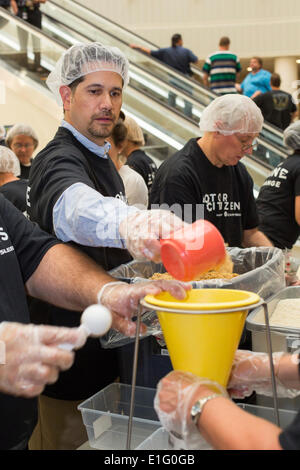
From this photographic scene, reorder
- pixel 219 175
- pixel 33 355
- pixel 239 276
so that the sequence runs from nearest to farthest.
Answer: pixel 33 355 < pixel 239 276 < pixel 219 175

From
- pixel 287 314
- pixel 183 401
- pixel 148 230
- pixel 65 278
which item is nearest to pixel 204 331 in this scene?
pixel 183 401

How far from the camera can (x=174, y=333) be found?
1.26 meters

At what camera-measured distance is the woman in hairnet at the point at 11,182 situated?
12.4 feet

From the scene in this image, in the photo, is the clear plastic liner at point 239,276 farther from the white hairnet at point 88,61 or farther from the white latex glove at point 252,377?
the white hairnet at point 88,61

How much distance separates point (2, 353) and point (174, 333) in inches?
14.4

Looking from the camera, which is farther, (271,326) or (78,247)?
(78,247)

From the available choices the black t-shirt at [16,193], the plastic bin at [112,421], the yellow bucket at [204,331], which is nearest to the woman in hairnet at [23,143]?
the black t-shirt at [16,193]

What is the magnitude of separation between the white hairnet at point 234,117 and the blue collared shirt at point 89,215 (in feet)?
4.62

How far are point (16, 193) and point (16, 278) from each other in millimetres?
2207

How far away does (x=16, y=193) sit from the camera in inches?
150

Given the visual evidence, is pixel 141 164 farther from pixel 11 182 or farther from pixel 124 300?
pixel 124 300

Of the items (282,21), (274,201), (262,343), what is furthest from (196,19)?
(262,343)

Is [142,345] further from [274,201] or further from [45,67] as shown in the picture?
[45,67]

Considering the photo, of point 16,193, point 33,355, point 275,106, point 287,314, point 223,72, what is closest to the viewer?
point 33,355
